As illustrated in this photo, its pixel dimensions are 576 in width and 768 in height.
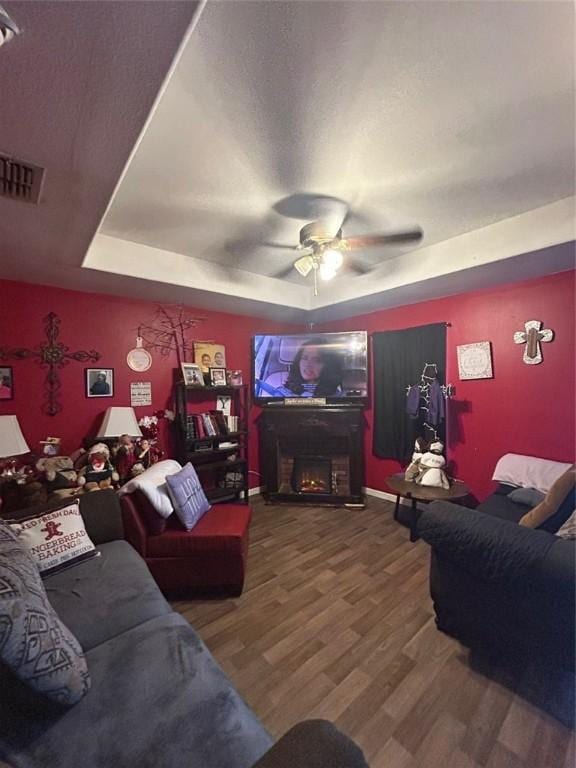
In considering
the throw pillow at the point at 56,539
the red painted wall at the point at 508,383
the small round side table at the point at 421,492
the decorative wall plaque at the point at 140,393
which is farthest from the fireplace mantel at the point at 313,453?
the throw pillow at the point at 56,539

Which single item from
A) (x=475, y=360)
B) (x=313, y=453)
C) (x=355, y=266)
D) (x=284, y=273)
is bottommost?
(x=313, y=453)

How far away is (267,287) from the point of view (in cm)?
347

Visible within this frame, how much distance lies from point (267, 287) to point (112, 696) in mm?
3261

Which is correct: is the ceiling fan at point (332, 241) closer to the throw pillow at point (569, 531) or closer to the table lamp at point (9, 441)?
the throw pillow at point (569, 531)

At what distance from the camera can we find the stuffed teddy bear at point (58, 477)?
2355mm

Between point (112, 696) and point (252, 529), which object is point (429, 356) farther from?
A: point (112, 696)

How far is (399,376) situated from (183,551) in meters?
2.72

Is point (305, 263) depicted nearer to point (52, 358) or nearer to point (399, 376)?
point (399, 376)

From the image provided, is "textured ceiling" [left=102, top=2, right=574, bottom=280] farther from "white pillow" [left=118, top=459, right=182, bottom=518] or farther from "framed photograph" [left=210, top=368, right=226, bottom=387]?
"white pillow" [left=118, top=459, right=182, bottom=518]

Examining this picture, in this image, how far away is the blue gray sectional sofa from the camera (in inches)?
28.5

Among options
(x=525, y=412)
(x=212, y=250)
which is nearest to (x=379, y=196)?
(x=212, y=250)

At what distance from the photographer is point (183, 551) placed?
2.00 m

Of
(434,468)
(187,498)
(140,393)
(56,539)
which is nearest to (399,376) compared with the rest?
(434,468)

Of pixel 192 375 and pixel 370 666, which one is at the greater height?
pixel 192 375
